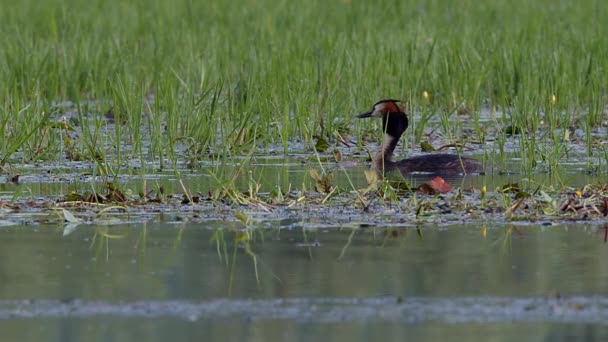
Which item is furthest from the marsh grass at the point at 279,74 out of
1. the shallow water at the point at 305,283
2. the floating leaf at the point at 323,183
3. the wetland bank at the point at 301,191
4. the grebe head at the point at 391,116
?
the shallow water at the point at 305,283

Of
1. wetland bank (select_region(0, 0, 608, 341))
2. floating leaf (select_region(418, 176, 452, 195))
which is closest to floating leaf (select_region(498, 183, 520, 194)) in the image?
wetland bank (select_region(0, 0, 608, 341))

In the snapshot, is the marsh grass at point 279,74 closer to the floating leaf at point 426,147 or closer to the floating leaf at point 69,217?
the floating leaf at point 426,147

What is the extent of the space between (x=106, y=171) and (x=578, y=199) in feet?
9.05

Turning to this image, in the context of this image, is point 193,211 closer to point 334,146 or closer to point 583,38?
point 334,146

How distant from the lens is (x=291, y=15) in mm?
17297

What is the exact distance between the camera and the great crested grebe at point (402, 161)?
9.34 m

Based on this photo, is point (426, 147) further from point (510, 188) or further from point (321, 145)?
point (510, 188)

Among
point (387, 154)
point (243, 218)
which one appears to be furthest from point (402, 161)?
point (243, 218)

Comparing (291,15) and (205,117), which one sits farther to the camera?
(291,15)

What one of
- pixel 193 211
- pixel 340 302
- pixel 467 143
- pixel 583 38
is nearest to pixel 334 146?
pixel 467 143

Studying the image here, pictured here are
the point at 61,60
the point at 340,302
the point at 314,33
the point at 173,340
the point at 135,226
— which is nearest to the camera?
the point at 173,340

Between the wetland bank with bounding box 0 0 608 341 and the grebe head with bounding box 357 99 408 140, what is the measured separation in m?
0.32

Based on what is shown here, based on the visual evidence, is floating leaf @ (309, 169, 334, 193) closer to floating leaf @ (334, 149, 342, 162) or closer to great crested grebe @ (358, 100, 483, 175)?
great crested grebe @ (358, 100, 483, 175)

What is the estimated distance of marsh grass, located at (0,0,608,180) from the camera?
9.91 meters
